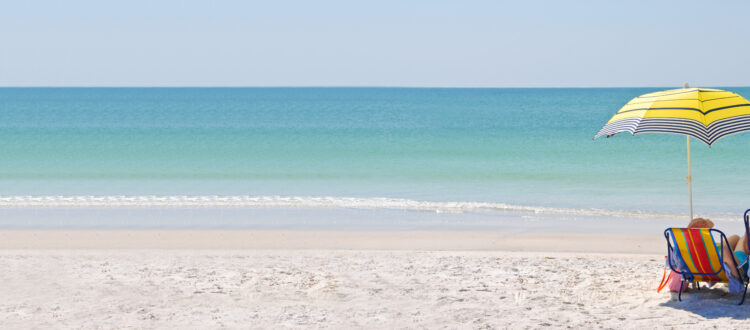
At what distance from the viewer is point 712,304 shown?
19.3 feet

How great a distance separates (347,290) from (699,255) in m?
2.83

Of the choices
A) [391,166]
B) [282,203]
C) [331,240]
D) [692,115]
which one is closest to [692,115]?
[692,115]

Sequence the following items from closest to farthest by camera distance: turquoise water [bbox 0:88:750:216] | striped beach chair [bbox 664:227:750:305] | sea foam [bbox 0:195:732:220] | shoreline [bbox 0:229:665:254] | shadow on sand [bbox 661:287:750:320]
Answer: shadow on sand [bbox 661:287:750:320]
striped beach chair [bbox 664:227:750:305]
shoreline [bbox 0:229:665:254]
sea foam [bbox 0:195:732:220]
turquoise water [bbox 0:88:750:216]

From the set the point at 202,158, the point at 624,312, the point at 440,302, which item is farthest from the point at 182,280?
the point at 202,158

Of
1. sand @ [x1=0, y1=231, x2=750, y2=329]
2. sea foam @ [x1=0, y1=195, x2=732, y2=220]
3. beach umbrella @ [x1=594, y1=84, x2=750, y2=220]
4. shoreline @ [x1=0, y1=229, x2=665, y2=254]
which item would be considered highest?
beach umbrella @ [x1=594, y1=84, x2=750, y2=220]

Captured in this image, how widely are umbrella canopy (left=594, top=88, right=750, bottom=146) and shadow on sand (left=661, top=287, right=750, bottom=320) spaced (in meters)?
1.24

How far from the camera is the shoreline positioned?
960 centimetres

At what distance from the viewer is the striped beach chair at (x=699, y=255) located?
5766 mm

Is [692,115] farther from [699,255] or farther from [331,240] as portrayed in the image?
[331,240]

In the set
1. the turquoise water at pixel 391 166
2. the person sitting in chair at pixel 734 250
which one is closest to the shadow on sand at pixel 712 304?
the person sitting in chair at pixel 734 250

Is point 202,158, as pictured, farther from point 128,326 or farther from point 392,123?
point 392,123

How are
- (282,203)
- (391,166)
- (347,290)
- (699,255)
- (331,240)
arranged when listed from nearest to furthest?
1. (699,255)
2. (347,290)
3. (331,240)
4. (282,203)
5. (391,166)

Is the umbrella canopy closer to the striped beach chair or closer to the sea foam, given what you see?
the striped beach chair

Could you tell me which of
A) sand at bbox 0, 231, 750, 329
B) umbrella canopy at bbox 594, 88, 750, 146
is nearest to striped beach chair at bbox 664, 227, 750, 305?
sand at bbox 0, 231, 750, 329
